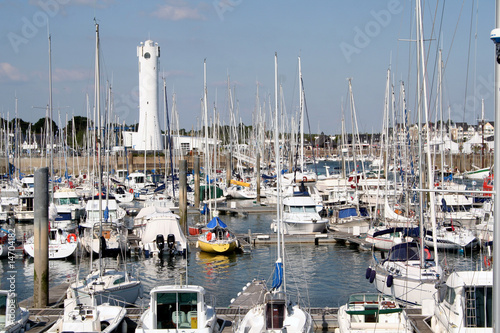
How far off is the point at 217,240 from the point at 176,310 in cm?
1641

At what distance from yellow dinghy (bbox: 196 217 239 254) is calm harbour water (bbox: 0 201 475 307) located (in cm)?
40

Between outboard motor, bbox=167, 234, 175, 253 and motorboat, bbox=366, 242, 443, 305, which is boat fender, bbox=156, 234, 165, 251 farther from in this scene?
motorboat, bbox=366, 242, 443, 305

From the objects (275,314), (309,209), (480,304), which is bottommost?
(275,314)

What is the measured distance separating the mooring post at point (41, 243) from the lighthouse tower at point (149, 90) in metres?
66.1

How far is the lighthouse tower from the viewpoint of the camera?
88.8 metres

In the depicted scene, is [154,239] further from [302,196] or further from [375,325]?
[375,325]

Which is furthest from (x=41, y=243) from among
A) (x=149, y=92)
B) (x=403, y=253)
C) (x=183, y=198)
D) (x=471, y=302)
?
(x=149, y=92)

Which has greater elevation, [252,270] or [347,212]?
[347,212]

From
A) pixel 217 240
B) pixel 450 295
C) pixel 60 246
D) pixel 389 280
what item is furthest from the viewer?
pixel 217 240

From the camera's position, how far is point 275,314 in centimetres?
1552

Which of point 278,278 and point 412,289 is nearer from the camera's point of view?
point 278,278

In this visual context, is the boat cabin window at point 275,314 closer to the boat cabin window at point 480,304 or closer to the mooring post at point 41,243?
the boat cabin window at point 480,304

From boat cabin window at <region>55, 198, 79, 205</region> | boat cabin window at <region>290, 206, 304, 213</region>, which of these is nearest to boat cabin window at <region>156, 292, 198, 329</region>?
boat cabin window at <region>290, 206, 304, 213</region>

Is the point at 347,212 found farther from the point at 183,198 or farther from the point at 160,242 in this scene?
the point at 160,242
